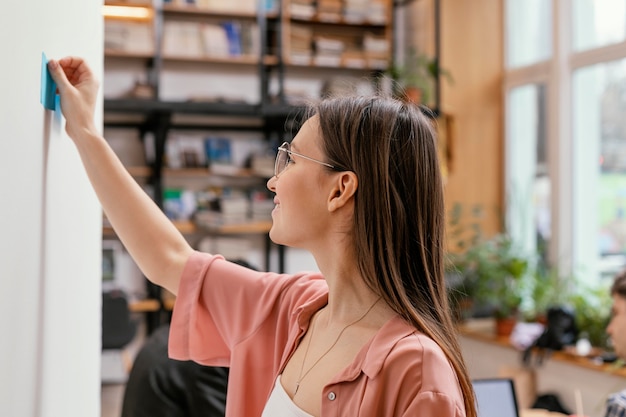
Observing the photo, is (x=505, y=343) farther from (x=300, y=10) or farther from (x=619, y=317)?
(x=300, y=10)

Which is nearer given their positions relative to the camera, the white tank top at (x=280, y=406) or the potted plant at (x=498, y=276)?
the white tank top at (x=280, y=406)

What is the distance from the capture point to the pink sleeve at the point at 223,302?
1497mm

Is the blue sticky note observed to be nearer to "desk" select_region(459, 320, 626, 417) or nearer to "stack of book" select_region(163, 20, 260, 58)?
"desk" select_region(459, 320, 626, 417)

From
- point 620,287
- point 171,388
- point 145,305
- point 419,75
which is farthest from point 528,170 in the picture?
point 171,388

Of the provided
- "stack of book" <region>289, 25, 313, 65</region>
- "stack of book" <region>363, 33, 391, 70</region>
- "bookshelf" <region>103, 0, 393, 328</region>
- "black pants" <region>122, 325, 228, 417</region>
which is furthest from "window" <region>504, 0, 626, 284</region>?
"black pants" <region>122, 325, 228, 417</region>

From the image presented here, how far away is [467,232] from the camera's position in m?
7.01

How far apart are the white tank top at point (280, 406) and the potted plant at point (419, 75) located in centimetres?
534

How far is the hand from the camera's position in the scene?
53.3 inches

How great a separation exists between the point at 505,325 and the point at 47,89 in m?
5.15

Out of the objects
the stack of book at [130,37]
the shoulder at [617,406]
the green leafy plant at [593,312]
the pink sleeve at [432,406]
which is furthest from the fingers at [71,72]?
the stack of book at [130,37]

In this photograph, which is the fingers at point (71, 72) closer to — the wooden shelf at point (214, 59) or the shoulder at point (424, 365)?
the shoulder at point (424, 365)

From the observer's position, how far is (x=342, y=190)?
127cm

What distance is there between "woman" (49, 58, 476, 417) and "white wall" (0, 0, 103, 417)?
86 mm

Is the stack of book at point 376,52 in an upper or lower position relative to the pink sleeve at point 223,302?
upper
